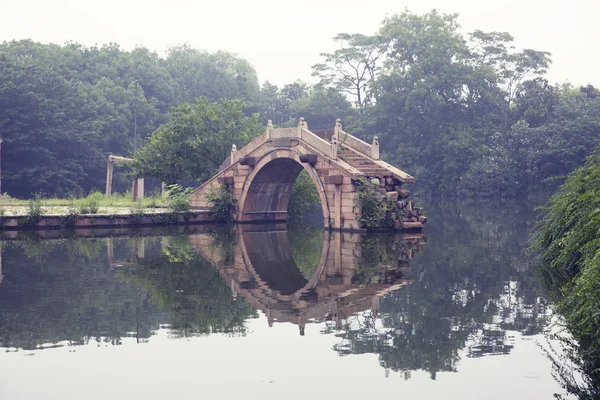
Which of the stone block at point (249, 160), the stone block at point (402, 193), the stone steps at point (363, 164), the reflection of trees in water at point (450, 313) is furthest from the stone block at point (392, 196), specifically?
the stone block at point (249, 160)

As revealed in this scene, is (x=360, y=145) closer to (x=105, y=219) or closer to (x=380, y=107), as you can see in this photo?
(x=105, y=219)

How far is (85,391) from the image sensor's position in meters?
9.09

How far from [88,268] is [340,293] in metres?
5.67

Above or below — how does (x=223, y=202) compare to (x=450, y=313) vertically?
above

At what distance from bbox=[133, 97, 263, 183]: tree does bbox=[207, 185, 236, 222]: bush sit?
3649 millimetres

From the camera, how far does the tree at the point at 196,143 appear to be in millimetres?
33719

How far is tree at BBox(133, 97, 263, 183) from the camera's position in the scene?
33719 millimetres

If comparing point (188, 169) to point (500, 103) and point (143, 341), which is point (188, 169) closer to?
→ point (143, 341)

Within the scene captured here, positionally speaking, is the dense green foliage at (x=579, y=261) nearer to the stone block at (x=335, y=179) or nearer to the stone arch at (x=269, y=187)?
the stone block at (x=335, y=179)

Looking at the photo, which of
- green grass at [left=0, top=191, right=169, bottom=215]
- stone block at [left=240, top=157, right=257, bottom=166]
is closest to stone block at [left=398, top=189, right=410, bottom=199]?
stone block at [left=240, top=157, right=257, bottom=166]

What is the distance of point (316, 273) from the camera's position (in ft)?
55.9

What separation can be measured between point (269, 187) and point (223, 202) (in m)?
1.72

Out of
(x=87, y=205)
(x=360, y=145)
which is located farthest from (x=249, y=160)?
(x=87, y=205)

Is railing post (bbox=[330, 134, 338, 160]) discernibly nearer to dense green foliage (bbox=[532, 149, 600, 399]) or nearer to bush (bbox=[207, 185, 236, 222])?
bush (bbox=[207, 185, 236, 222])
